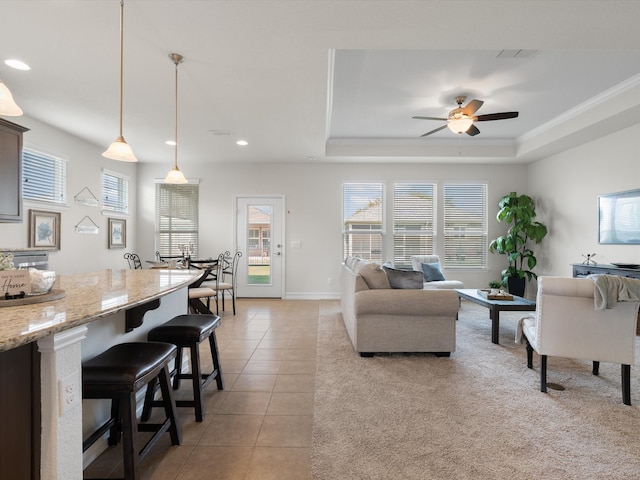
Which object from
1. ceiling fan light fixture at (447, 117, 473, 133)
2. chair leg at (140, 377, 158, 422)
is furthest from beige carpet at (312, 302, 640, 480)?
ceiling fan light fixture at (447, 117, 473, 133)

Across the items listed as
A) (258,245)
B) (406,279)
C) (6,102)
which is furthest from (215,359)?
(258,245)

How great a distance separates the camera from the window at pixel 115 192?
5570 millimetres

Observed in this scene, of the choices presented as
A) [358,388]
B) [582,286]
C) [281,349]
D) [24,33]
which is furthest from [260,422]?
[24,33]

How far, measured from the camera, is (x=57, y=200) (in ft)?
15.0

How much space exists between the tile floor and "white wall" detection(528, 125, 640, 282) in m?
4.58

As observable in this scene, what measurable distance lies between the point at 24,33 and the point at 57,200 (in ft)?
9.36

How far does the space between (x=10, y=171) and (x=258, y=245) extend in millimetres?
3748

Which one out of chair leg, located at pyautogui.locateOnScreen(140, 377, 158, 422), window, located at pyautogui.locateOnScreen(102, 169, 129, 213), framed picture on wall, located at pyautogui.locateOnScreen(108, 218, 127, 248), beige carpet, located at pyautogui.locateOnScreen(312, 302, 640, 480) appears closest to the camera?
beige carpet, located at pyautogui.locateOnScreen(312, 302, 640, 480)

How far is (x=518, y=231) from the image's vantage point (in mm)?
5863

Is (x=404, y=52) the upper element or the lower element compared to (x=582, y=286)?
upper

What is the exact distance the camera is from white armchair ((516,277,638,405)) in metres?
2.32

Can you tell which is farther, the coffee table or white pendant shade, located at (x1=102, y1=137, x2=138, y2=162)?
the coffee table

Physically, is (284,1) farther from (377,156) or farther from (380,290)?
(377,156)

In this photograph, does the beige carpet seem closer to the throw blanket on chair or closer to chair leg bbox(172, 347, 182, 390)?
the throw blanket on chair
